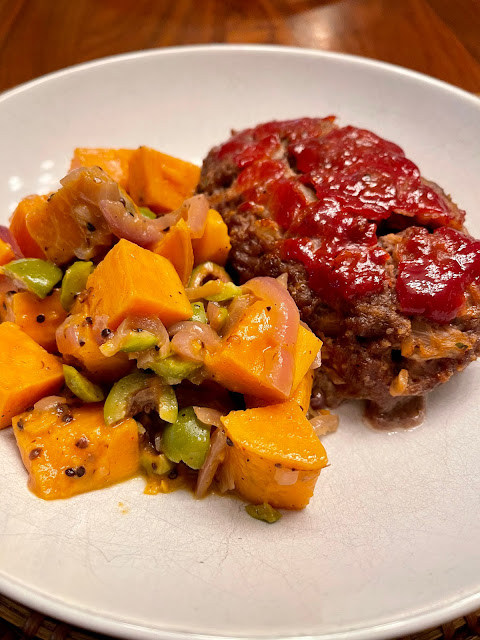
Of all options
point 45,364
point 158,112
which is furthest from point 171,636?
point 158,112

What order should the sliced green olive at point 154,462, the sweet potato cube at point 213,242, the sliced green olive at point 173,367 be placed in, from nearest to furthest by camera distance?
the sliced green olive at point 173,367, the sliced green olive at point 154,462, the sweet potato cube at point 213,242

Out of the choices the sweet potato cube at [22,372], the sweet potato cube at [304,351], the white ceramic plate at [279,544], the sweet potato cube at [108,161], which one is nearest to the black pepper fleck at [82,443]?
the white ceramic plate at [279,544]

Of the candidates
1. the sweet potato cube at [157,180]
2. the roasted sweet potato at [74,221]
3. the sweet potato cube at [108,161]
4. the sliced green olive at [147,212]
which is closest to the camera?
the roasted sweet potato at [74,221]

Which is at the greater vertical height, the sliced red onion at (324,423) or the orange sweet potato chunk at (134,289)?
the orange sweet potato chunk at (134,289)

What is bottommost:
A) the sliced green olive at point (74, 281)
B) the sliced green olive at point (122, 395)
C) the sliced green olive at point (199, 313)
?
the sliced green olive at point (122, 395)

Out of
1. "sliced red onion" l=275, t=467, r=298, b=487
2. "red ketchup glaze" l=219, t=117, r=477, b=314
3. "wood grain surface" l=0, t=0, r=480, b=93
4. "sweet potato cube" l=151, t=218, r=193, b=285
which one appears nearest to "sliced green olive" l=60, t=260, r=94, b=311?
"sweet potato cube" l=151, t=218, r=193, b=285

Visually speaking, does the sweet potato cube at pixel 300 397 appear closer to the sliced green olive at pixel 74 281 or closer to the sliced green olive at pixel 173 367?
the sliced green olive at pixel 173 367

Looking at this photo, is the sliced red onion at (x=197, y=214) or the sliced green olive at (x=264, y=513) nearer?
the sliced green olive at (x=264, y=513)
